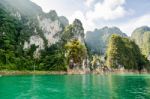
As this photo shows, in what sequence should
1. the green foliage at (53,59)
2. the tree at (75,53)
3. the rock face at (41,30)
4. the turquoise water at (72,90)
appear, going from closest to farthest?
the turquoise water at (72,90), the green foliage at (53,59), the tree at (75,53), the rock face at (41,30)

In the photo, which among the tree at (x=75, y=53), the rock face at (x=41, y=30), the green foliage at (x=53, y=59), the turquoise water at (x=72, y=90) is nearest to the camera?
the turquoise water at (x=72, y=90)

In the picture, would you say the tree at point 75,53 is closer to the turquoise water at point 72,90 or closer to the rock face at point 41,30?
the rock face at point 41,30

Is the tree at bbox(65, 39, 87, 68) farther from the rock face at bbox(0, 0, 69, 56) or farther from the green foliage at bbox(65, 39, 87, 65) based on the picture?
the rock face at bbox(0, 0, 69, 56)

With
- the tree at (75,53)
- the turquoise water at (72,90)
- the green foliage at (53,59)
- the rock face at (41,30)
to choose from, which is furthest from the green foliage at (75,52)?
the turquoise water at (72,90)

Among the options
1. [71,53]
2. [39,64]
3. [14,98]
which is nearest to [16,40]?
[39,64]

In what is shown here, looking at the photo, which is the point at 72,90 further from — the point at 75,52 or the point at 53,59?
the point at 75,52

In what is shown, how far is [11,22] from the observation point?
17238 cm

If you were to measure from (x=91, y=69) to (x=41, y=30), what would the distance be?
1735 inches

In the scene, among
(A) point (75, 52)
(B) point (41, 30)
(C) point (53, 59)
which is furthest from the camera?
(B) point (41, 30)

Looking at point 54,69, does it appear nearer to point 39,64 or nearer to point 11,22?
point 39,64

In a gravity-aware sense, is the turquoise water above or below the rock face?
below

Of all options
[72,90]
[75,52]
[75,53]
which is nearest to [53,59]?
[75,53]

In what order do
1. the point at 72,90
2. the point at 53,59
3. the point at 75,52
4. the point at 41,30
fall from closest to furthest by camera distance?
the point at 72,90
the point at 53,59
the point at 75,52
the point at 41,30

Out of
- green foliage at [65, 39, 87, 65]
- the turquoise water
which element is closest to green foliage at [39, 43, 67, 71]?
green foliage at [65, 39, 87, 65]
